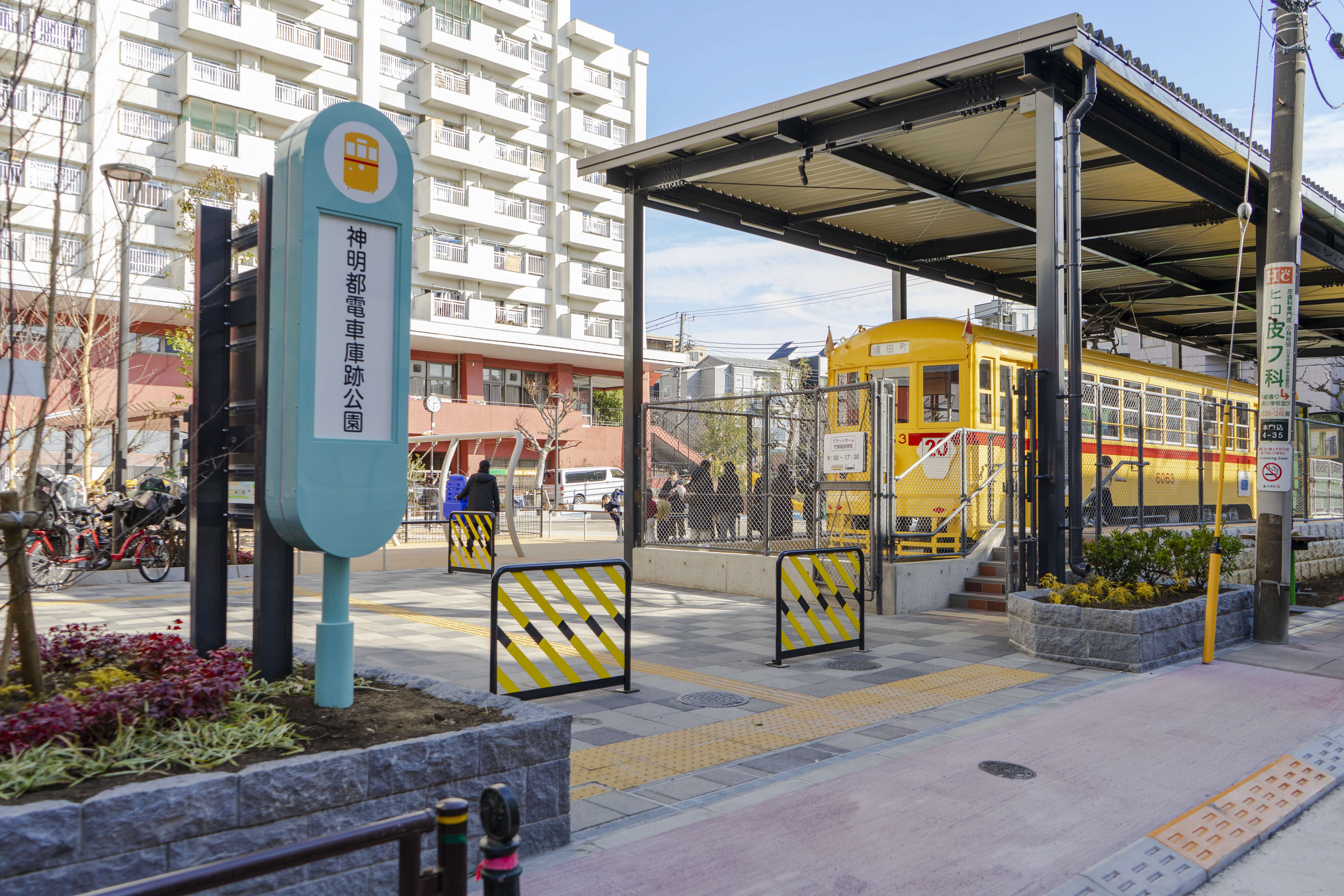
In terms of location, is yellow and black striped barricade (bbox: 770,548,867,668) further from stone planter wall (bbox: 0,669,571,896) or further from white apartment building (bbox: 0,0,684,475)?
white apartment building (bbox: 0,0,684,475)

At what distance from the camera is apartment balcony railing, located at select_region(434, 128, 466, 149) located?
4297 cm

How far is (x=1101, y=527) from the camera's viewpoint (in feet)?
42.1

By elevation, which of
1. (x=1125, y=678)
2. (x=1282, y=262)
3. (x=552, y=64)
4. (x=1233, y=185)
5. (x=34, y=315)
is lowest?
(x=1125, y=678)

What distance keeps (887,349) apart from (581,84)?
1506 inches

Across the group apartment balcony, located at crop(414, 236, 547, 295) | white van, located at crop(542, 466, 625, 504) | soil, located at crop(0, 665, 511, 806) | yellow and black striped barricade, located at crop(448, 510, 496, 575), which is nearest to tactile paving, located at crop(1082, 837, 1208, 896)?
soil, located at crop(0, 665, 511, 806)

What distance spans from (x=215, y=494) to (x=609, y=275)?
4546cm

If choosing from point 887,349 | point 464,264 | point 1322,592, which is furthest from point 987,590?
point 464,264

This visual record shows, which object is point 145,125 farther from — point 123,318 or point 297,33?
point 123,318

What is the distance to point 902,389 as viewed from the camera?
1516cm

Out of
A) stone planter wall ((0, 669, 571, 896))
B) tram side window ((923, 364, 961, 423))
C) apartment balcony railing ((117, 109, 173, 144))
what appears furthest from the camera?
apartment balcony railing ((117, 109, 173, 144))

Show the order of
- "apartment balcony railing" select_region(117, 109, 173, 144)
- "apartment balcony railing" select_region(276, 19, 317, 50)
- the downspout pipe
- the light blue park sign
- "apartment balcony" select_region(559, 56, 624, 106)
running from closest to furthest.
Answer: the light blue park sign < the downspout pipe < "apartment balcony railing" select_region(117, 109, 173, 144) < "apartment balcony railing" select_region(276, 19, 317, 50) < "apartment balcony" select_region(559, 56, 624, 106)

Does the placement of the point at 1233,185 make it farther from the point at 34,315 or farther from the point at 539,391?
the point at 539,391

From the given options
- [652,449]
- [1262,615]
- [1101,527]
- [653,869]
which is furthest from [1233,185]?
[653,869]

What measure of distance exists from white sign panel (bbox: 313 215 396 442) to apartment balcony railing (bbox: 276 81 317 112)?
38.2 metres
